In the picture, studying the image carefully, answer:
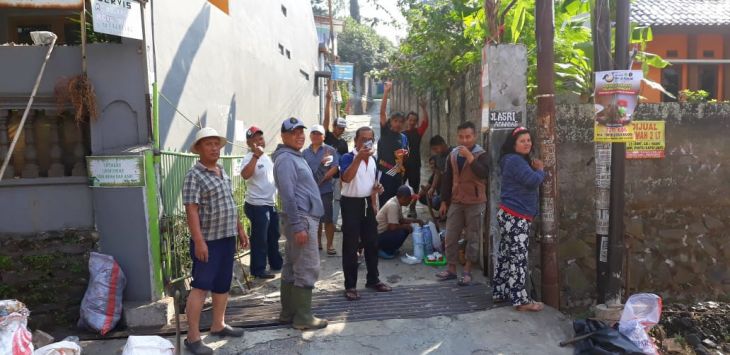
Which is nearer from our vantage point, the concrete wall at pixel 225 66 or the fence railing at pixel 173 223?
the fence railing at pixel 173 223

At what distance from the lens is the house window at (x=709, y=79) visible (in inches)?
525

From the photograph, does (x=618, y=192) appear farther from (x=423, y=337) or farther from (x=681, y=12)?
(x=681, y=12)

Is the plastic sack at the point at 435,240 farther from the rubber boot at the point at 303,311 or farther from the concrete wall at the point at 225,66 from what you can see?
the concrete wall at the point at 225,66

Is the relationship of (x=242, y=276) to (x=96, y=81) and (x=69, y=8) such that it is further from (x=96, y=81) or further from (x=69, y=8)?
(x=69, y=8)

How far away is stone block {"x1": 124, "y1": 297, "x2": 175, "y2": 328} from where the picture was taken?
173 inches

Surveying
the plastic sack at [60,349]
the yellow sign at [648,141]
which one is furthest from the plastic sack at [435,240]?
the plastic sack at [60,349]

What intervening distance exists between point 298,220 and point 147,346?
53.9 inches

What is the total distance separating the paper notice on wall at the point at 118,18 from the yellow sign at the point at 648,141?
5.00m

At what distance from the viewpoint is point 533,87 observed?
6.27 meters

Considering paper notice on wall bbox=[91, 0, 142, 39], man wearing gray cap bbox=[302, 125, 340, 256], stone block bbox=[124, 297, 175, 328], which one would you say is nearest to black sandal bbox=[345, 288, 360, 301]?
man wearing gray cap bbox=[302, 125, 340, 256]

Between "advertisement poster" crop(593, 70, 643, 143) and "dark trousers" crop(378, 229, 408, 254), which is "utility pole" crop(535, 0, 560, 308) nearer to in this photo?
"advertisement poster" crop(593, 70, 643, 143)

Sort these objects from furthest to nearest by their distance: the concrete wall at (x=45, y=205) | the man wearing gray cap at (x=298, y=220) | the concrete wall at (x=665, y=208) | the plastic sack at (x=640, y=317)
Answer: the concrete wall at (x=665, y=208) < the concrete wall at (x=45, y=205) < the man wearing gray cap at (x=298, y=220) < the plastic sack at (x=640, y=317)

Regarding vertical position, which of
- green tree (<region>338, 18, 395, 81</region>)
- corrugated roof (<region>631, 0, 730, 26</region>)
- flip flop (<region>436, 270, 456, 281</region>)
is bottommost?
flip flop (<region>436, 270, 456, 281</region>)

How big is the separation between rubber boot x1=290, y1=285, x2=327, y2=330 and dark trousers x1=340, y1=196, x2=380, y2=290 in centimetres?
71
